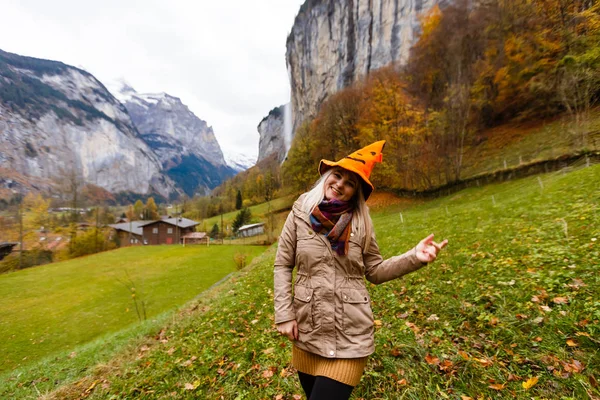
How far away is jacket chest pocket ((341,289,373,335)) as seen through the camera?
1.98 metres

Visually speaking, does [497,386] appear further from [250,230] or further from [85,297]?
[250,230]

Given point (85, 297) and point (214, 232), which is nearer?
point (85, 297)

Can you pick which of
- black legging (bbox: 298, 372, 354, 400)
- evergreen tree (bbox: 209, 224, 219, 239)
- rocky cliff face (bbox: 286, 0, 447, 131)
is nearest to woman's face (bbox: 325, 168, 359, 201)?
black legging (bbox: 298, 372, 354, 400)

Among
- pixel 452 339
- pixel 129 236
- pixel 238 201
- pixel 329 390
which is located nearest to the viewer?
pixel 329 390

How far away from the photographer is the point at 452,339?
3.77 metres

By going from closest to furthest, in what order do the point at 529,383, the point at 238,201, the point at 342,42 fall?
the point at 529,383, the point at 342,42, the point at 238,201

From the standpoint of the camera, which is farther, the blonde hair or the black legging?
the blonde hair

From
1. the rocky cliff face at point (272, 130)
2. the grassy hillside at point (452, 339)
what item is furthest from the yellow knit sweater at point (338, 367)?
the rocky cliff face at point (272, 130)

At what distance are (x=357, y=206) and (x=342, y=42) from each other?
262 ft

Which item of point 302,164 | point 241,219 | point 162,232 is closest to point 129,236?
point 162,232

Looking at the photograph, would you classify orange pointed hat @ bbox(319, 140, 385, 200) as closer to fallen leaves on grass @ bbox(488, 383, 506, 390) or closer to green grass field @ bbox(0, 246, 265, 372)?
fallen leaves on grass @ bbox(488, 383, 506, 390)

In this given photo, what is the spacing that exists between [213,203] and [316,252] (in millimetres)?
96185

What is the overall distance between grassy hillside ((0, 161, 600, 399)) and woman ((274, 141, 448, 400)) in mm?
1671

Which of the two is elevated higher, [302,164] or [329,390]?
[302,164]
